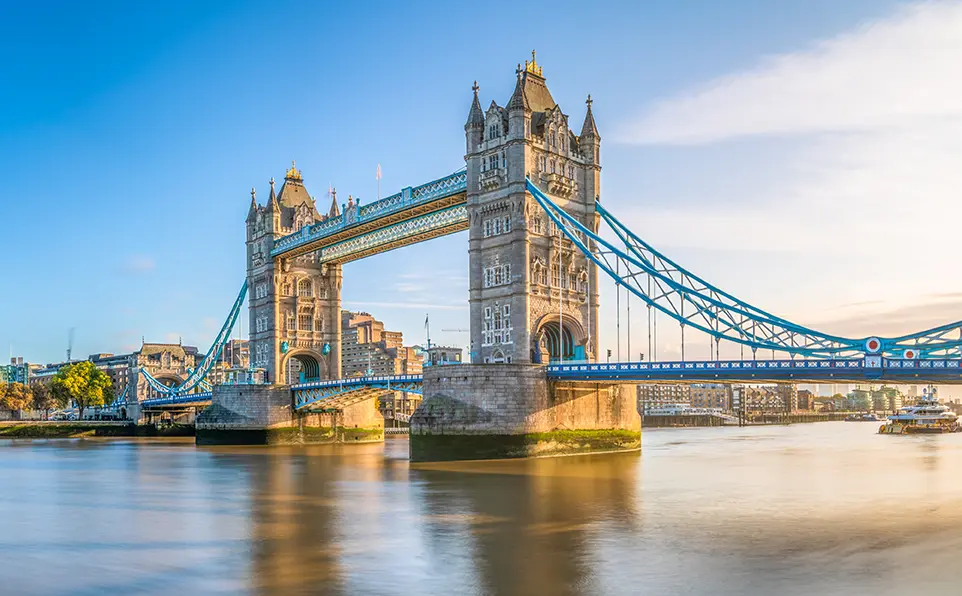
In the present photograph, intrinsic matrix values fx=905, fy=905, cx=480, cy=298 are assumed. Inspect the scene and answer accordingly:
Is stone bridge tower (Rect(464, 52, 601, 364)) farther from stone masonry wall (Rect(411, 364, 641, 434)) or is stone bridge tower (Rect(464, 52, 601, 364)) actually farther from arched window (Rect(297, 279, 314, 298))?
arched window (Rect(297, 279, 314, 298))

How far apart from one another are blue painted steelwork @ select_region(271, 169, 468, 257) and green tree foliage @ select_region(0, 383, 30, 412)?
176ft

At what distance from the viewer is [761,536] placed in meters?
21.8

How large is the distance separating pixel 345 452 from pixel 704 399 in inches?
5781

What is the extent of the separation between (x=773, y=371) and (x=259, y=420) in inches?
1514

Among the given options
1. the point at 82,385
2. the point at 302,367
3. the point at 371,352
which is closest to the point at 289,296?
the point at 302,367

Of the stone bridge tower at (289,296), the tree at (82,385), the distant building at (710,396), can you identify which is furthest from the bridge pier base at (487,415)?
the distant building at (710,396)

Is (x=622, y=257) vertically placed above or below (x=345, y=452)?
above

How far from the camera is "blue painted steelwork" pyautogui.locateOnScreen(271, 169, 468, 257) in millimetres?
52531

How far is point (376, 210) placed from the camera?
5816cm

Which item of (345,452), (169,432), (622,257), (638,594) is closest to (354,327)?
(169,432)

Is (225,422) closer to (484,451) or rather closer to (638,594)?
(484,451)

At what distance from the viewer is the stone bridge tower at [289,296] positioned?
68.4 meters

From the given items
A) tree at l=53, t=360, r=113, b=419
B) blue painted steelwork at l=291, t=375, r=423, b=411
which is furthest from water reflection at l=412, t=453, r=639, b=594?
tree at l=53, t=360, r=113, b=419

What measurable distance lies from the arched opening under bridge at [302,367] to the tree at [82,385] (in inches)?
1577
